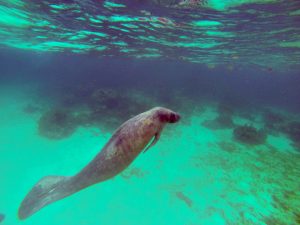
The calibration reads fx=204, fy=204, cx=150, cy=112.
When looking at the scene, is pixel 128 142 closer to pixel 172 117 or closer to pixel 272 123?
pixel 172 117

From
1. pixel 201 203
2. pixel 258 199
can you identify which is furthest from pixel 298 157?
pixel 201 203

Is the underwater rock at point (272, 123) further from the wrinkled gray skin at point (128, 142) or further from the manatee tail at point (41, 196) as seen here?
the wrinkled gray skin at point (128, 142)

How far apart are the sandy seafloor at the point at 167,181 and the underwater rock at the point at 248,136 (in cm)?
87

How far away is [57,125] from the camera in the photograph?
57.1 ft

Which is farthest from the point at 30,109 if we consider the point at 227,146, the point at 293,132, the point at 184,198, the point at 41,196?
the point at 293,132

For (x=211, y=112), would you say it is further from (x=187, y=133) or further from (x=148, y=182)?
(x=148, y=182)

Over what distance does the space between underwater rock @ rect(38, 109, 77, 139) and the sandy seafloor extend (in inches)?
25.0

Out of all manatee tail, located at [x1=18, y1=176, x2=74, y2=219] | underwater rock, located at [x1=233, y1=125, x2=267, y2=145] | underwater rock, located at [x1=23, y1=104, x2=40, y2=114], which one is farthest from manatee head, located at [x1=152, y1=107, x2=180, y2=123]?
underwater rock, located at [x1=23, y1=104, x2=40, y2=114]

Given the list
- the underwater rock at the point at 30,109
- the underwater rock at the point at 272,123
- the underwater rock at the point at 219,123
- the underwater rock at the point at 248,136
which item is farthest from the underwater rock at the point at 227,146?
the underwater rock at the point at 30,109

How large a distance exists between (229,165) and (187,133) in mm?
5662

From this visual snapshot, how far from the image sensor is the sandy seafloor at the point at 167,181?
28.5 feet

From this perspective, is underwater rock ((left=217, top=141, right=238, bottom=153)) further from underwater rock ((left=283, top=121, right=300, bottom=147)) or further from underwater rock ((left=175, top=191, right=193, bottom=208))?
underwater rock ((left=175, top=191, right=193, bottom=208))

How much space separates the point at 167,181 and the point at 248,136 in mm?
10714

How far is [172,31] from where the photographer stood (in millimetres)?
17328
